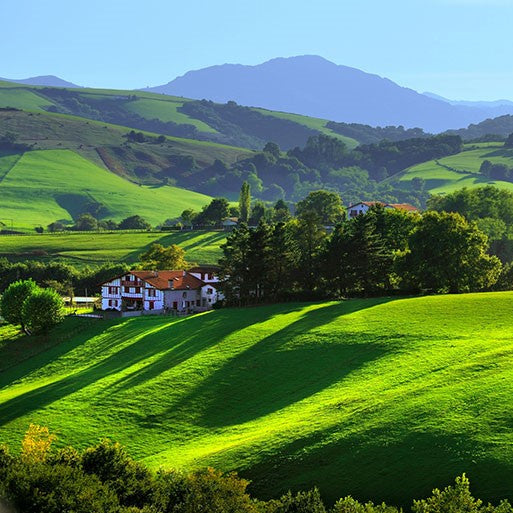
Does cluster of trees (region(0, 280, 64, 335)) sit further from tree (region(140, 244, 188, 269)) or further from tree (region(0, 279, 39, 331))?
tree (region(140, 244, 188, 269))

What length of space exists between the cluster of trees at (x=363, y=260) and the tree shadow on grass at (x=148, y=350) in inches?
387

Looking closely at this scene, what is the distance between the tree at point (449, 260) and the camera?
10356cm

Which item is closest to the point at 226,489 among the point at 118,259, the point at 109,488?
the point at 109,488

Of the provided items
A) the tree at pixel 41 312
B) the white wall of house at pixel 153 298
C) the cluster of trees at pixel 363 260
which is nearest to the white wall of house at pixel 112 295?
the white wall of house at pixel 153 298

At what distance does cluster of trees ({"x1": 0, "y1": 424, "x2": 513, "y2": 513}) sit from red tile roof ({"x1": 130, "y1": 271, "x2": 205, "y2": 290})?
73545 millimetres

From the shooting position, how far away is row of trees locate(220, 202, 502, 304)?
104 metres

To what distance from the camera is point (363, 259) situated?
11088 cm

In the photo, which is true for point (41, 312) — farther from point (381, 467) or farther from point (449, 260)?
point (381, 467)

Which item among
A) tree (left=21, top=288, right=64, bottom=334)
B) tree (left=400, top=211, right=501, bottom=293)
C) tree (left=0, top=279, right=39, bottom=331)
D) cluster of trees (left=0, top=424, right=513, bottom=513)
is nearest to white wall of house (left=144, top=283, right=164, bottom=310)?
tree (left=21, top=288, right=64, bottom=334)

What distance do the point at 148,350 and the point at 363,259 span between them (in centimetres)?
3591

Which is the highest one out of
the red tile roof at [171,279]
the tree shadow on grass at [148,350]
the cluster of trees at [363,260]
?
the cluster of trees at [363,260]

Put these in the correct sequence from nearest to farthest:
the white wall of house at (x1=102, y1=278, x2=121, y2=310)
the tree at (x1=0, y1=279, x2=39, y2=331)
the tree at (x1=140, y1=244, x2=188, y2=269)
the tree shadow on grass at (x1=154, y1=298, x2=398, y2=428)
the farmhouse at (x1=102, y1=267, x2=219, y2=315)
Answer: the tree shadow on grass at (x1=154, y1=298, x2=398, y2=428), the tree at (x1=0, y1=279, x2=39, y2=331), the farmhouse at (x1=102, y1=267, x2=219, y2=315), the white wall of house at (x1=102, y1=278, x2=121, y2=310), the tree at (x1=140, y1=244, x2=188, y2=269)

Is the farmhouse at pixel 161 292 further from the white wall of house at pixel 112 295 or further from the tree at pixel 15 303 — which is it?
the tree at pixel 15 303

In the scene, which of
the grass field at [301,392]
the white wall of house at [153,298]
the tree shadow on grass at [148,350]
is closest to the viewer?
the grass field at [301,392]
